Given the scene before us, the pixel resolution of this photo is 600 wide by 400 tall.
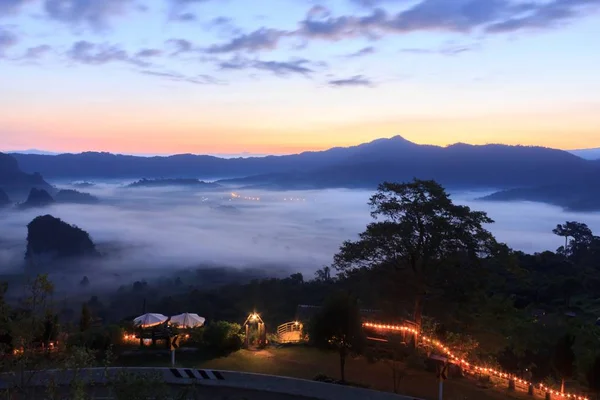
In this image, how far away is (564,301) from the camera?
146 feet

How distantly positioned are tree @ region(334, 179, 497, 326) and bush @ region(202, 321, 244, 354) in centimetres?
487

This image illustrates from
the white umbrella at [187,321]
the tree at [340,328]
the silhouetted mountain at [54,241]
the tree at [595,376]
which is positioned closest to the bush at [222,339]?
the white umbrella at [187,321]

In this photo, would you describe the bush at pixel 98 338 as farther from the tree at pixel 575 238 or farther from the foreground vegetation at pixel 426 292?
the tree at pixel 575 238

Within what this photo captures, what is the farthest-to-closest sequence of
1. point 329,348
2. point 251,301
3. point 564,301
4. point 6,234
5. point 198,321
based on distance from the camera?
point 6,234 → point 251,301 → point 564,301 → point 198,321 → point 329,348

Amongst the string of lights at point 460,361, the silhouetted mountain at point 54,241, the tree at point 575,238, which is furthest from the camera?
the silhouetted mountain at point 54,241

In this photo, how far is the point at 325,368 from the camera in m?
17.8

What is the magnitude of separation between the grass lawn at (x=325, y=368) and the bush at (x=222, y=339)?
1.35 ft

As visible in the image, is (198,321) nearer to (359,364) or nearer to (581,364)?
(359,364)

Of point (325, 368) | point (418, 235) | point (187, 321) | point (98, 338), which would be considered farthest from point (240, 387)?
point (418, 235)

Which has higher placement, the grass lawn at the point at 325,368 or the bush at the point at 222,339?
the bush at the point at 222,339

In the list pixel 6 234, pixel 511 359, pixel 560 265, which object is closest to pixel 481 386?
pixel 511 359

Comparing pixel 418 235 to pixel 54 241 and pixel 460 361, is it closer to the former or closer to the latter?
pixel 460 361

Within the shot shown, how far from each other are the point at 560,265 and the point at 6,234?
577 ft

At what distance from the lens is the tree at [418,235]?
18.7m
